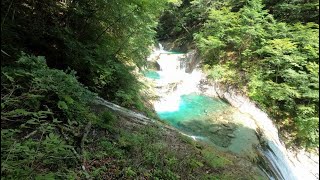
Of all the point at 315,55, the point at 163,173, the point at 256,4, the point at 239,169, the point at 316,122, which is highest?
the point at 256,4

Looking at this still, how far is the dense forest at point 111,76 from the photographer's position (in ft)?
9.79

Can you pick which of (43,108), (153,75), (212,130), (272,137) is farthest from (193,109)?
(43,108)

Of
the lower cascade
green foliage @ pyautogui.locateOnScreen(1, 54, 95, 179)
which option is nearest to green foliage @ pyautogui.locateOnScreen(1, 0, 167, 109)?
green foliage @ pyautogui.locateOnScreen(1, 54, 95, 179)

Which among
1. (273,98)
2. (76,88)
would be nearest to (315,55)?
(273,98)

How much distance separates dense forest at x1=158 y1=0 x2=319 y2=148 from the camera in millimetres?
11578

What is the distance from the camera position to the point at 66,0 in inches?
244

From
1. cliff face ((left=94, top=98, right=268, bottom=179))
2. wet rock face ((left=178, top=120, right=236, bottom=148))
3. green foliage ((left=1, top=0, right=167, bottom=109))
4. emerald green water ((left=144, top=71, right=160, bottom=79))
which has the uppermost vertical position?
green foliage ((left=1, top=0, right=167, bottom=109))

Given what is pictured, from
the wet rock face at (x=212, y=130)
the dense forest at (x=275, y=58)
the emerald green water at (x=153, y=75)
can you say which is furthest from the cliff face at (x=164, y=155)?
the emerald green water at (x=153, y=75)

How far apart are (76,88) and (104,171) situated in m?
1.31

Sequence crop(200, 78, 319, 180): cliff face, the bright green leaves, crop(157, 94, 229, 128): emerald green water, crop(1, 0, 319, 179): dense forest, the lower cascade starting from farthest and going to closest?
the bright green leaves < crop(157, 94, 229, 128): emerald green water < crop(200, 78, 319, 180): cliff face < the lower cascade < crop(1, 0, 319, 179): dense forest

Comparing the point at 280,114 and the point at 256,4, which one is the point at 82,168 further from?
the point at 256,4

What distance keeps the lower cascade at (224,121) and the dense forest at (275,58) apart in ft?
2.50

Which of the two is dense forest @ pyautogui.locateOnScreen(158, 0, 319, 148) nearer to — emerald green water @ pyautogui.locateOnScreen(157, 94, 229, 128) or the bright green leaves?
the bright green leaves

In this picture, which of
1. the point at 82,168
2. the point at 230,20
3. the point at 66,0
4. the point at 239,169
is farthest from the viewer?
the point at 230,20
